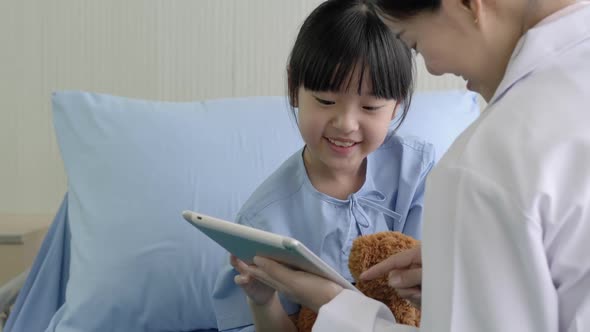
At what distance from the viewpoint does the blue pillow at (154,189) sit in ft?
4.57

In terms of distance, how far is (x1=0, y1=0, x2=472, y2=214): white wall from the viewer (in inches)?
76.5

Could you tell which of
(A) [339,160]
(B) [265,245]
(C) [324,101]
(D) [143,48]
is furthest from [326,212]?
(D) [143,48]

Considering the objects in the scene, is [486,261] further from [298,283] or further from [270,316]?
[270,316]

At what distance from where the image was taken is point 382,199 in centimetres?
129

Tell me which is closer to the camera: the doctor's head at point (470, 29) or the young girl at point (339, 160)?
the doctor's head at point (470, 29)

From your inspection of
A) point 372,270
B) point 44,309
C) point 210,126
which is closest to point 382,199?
point 372,270

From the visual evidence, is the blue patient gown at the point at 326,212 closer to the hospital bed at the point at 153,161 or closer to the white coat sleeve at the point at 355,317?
the hospital bed at the point at 153,161

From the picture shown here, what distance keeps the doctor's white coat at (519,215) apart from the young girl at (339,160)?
512mm

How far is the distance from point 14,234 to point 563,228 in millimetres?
1512

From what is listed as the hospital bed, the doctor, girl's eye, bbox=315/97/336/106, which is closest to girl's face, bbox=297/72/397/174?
girl's eye, bbox=315/97/336/106

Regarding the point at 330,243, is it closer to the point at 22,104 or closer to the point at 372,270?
the point at 372,270

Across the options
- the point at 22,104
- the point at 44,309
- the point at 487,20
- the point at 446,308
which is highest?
the point at 487,20

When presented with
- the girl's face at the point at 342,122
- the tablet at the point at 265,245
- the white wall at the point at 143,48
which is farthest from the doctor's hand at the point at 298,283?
the white wall at the point at 143,48

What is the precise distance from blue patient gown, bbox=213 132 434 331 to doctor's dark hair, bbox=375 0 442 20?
1.70ft
